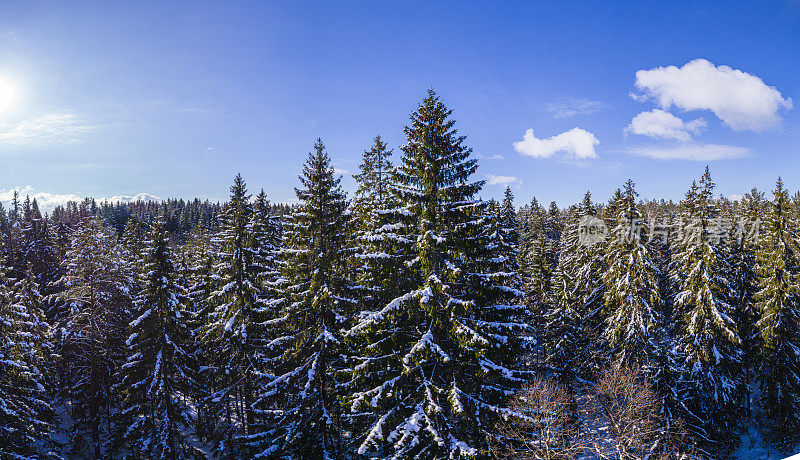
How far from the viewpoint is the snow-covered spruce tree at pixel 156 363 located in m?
22.5

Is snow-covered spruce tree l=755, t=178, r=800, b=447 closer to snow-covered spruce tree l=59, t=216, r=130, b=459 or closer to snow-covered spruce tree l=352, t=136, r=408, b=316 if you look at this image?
snow-covered spruce tree l=352, t=136, r=408, b=316

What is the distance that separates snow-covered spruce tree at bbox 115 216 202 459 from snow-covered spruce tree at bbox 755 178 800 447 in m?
38.6

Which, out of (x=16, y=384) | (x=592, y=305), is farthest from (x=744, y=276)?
(x=16, y=384)

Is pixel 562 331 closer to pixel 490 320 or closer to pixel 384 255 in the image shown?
pixel 490 320

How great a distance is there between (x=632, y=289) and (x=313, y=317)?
2164 cm

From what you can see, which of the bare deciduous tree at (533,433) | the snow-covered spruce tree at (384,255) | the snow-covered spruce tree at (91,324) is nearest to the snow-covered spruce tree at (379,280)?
the snow-covered spruce tree at (384,255)

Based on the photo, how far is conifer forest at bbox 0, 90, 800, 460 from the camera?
49.0 feet

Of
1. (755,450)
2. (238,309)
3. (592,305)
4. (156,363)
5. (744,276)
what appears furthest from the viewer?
(592,305)

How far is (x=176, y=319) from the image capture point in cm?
2325

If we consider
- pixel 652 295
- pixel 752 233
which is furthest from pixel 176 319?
pixel 752 233

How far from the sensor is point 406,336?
1560 centimetres

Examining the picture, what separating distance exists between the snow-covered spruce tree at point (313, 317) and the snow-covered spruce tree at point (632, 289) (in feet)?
63.7

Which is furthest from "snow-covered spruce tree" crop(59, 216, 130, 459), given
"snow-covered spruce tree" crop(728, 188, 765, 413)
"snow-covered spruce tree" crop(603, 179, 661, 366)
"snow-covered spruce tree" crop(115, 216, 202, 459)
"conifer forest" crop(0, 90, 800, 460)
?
"snow-covered spruce tree" crop(728, 188, 765, 413)

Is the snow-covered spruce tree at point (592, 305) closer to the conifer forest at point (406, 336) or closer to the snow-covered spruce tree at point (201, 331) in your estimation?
the conifer forest at point (406, 336)
